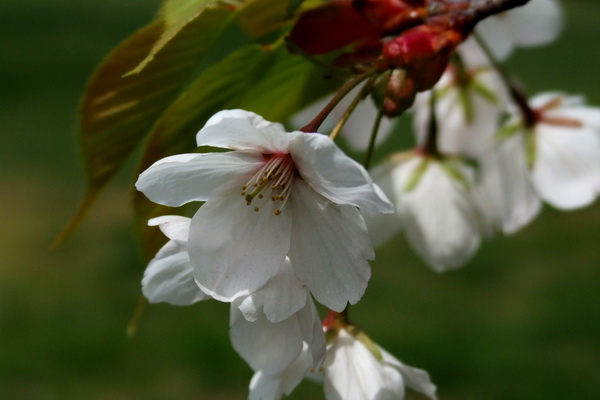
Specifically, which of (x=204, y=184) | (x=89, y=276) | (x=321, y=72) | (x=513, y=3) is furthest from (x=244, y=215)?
(x=89, y=276)

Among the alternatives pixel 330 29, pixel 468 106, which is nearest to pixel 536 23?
pixel 468 106

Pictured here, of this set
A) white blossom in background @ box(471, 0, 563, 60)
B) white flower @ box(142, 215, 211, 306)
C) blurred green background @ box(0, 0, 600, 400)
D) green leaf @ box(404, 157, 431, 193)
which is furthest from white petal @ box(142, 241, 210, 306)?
blurred green background @ box(0, 0, 600, 400)

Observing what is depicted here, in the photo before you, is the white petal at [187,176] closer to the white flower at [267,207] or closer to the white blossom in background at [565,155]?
the white flower at [267,207]

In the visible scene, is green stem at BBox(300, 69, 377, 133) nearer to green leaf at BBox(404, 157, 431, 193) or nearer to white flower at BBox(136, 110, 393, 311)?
white flower at BBox(136, 110, 393, 311)

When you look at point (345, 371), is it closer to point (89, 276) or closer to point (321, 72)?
point (321, 72)

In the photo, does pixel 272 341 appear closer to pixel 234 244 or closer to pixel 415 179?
pixel 234 244

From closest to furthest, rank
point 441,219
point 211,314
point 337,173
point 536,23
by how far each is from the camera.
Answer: point 337,173, point 441,219, point 536,23, point 211,314
